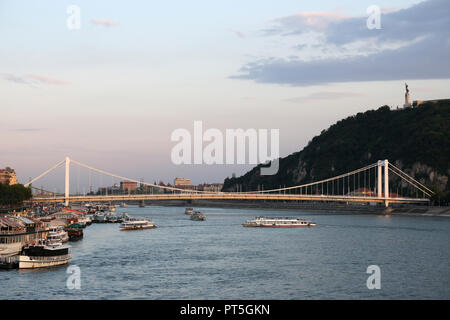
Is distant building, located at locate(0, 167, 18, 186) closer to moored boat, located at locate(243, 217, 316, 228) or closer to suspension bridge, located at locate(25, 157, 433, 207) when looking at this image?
suspension bridge, located at locate(25, 157, 433, 207)

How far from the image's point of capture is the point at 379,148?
143 m

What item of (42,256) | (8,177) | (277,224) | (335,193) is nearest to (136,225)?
(277,224)

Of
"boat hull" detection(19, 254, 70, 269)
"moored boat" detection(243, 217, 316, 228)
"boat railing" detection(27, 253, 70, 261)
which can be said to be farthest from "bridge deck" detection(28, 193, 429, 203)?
"boat hull" detection(19, 254, 70, 269)

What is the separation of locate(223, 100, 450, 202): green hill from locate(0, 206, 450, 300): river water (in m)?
60.2

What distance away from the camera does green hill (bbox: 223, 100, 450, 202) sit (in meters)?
123

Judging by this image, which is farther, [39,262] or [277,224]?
[277,224]

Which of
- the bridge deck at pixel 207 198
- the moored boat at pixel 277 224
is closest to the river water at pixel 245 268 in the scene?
the moored boat at pixel 277 224

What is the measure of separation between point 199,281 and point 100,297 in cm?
579

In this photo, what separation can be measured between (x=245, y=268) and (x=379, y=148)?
112934mm

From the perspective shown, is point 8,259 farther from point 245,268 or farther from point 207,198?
point 207,198

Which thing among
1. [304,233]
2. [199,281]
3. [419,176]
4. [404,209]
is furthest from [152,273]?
[419,176]
